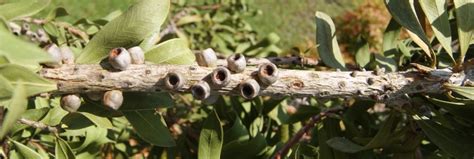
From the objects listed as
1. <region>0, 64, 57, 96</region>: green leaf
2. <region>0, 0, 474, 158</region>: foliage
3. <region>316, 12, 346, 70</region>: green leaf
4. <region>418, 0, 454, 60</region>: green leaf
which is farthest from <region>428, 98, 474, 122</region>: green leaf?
<region>0, 64, 57, 96</region>: green leaf

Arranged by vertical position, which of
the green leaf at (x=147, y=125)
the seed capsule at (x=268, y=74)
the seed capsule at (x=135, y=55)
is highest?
the seed capsule at (x=135, y=55)

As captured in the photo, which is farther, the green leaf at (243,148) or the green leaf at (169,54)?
the green leaf at (243,148)

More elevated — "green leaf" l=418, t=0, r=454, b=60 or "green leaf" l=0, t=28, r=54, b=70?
"green leaf" l=0, t=28, r=54, b=70

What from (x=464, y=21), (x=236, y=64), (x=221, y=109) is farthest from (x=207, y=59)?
(x=221, y=109)

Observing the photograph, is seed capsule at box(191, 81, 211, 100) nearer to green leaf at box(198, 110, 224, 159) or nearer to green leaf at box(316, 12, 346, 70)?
green leaf at box(198, 110, 224, 159)

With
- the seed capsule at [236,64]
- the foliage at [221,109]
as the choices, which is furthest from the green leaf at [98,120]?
the seed capsule at [236,64]

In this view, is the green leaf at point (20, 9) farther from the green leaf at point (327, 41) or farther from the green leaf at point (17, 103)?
the green leaf at point (327, 41)

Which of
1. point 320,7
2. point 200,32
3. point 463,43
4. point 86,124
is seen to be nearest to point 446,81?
point 463,43
